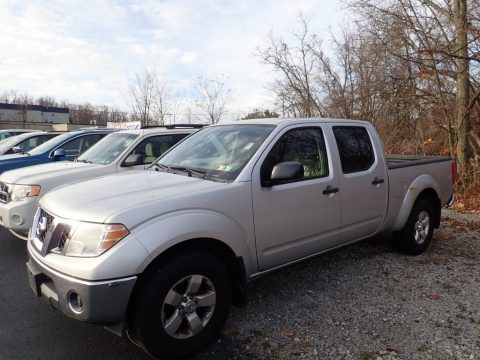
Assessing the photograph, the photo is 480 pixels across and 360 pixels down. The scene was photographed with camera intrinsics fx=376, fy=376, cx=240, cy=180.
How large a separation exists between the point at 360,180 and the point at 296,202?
1.08 metres

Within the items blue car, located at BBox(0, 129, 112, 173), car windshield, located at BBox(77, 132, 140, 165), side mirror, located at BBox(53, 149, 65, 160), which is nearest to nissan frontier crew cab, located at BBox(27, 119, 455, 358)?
car windshield, located at BBox(77, 132, 140, 165)

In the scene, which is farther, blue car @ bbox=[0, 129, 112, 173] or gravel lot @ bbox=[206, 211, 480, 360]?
blue car @ bbox=[0, 129, 112, 173]

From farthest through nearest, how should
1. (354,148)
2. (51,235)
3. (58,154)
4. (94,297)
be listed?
(58,154) < (354,148) < (51,235) < (94,297)

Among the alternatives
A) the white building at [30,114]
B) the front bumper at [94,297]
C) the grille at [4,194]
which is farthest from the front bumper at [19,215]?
the white building at [30,114]

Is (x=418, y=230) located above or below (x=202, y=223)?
below

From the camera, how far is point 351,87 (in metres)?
15.5

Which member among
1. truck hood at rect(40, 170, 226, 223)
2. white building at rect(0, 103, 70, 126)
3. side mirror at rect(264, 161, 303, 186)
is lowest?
truck hood at rect(40, 170, 226, 223)

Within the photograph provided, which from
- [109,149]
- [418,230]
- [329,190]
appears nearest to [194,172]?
[329,190]

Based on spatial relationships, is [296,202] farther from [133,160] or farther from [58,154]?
[58,154]

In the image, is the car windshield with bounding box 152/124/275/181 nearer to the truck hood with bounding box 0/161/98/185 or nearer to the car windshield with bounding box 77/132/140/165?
the truck hood with bounding box 0/161/98/185

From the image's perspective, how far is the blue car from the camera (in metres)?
7.57

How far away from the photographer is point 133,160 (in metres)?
5.69

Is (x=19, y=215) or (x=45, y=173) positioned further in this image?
(x=45, y=173)

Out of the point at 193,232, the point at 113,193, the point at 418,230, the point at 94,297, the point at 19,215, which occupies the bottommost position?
the point at 418,230
